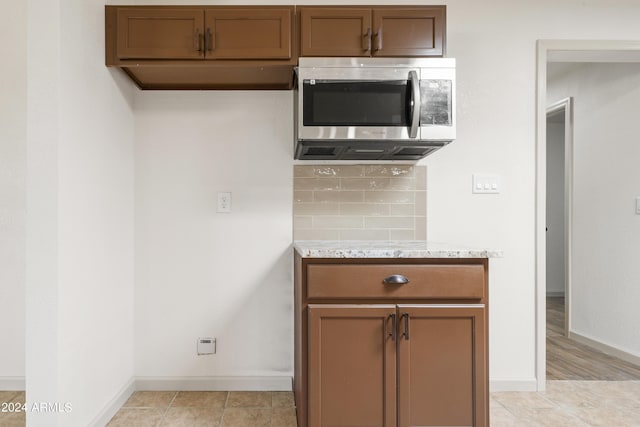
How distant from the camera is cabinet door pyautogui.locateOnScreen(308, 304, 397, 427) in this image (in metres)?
1.61

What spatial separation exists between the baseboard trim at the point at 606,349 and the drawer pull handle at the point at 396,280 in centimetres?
224

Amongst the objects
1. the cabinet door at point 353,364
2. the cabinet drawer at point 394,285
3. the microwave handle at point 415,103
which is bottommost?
the cabinet door at point 353,364

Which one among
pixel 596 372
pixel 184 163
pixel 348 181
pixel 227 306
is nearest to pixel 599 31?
pixel 348 181

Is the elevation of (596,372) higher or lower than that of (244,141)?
lower

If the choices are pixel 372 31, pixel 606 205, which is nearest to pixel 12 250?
pixel 372 31

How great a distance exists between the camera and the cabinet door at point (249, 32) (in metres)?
1.97

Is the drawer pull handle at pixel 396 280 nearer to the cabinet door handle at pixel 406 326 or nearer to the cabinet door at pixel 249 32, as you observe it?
the cabinet door handle at pixel 406 326

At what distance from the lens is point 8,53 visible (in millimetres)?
2359

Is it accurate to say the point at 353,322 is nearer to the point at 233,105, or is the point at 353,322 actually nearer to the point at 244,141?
the point at 244,141

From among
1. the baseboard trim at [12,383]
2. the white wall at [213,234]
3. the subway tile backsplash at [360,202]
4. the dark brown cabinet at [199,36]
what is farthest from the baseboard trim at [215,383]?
the dark brown cabinet at [199,36]

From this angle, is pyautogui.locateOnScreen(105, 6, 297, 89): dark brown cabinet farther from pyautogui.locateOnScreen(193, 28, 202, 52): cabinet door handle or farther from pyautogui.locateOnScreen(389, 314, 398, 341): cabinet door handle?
pyautogui.locateOnScreen(389, 314, 398, 341): cabinet door handle

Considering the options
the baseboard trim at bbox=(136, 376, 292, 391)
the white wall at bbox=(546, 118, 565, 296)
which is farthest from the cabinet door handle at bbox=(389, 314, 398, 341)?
the white wall at bbox=(546, 118, 565, 296)

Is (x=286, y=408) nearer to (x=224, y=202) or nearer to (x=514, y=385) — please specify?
(x=224, y=202)

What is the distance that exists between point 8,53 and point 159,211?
1.30 meters
